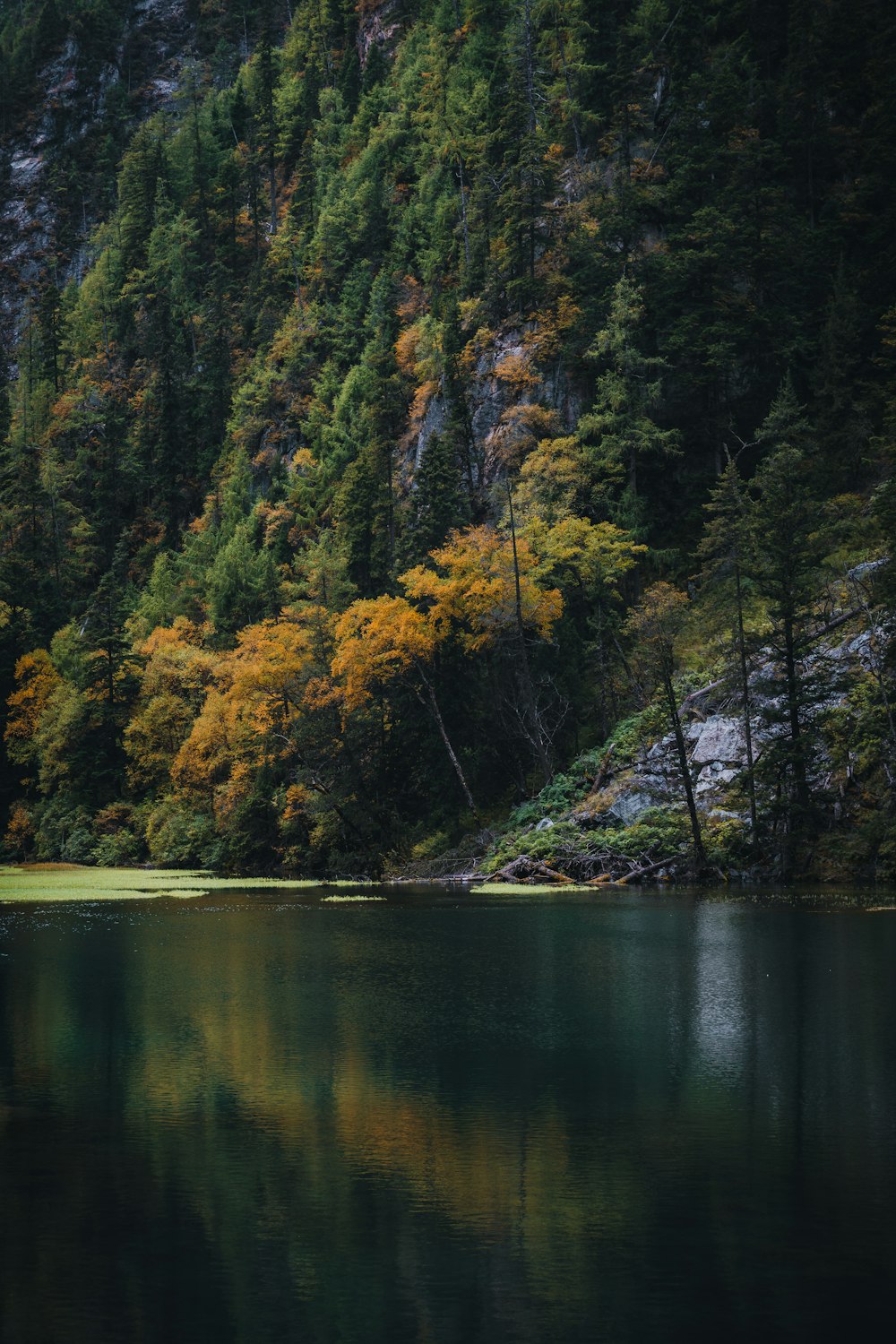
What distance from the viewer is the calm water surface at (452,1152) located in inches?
362

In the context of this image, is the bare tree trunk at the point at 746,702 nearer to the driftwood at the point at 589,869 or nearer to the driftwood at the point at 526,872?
the driftwood at the point at 589,869

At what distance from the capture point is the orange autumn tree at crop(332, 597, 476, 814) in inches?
2426

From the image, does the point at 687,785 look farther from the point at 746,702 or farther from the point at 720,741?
the point at 720,741

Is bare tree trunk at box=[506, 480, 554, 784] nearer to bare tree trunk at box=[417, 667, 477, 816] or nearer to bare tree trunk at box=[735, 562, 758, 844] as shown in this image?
bare tree trunk at box=[417, 667, 477, 816]

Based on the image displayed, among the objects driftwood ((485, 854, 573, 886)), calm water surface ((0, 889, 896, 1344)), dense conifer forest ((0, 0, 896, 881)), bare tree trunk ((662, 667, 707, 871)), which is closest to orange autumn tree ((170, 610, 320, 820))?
dense conifer forest ((0, 0, 896, 881))

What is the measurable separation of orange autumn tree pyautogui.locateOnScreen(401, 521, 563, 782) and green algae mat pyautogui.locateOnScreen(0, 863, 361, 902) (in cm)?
1154

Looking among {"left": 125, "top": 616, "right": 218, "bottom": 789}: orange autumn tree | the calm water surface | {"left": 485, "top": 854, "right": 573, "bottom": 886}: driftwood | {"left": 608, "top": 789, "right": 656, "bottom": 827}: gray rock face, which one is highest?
{"left": 125, "top": 616, "right": 218, "bottom": 789}: orange autumn tree

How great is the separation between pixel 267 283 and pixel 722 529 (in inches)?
3104

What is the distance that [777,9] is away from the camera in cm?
8544

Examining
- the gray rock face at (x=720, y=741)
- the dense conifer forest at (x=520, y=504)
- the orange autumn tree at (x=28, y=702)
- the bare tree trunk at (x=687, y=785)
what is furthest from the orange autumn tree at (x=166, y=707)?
the bare tree trunk at (x=687, y=785)

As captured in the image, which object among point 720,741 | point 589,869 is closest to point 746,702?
point 720,741

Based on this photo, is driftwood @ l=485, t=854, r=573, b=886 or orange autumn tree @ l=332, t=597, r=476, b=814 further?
orange autumn tree @ l=332, t=597, r=476, b=814

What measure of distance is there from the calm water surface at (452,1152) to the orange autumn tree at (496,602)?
118 feet

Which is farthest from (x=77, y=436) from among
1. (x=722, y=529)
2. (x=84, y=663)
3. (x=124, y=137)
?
(x=722, y=529)
